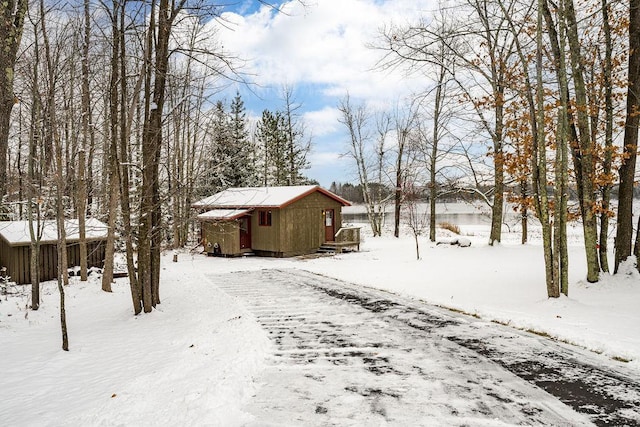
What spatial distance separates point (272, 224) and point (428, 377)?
566 inches

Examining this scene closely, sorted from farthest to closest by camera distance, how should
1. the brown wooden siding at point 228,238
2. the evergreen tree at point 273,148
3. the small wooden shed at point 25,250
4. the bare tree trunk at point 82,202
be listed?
the evergreen tree at point 273,148
the brown wooden siding at point 228,238
the small wooden shed at point 25,250
the bare tree trunk at point 82,202

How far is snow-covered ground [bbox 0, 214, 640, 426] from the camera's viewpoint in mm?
3889

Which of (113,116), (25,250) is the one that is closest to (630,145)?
(113,116)

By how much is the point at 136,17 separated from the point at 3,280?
902 cm

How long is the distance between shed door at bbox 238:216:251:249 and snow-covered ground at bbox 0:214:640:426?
6.22m

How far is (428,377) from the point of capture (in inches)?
166

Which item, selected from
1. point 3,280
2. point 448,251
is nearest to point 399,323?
point 448,251

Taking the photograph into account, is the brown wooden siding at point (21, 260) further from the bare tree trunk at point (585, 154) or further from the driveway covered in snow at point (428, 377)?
the bare tree trunk at point (585, 154)

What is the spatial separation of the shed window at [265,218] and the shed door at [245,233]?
71 centimetres

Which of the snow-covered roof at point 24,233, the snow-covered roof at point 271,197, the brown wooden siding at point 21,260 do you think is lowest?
the brown wooden siding at point 21,260

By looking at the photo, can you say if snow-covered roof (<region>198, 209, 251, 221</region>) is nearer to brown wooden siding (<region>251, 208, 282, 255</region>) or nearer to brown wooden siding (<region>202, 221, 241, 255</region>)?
brown wooden siding (<region>202, 221, 241, 255</region>)

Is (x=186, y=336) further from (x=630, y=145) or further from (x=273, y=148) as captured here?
(x=273, y=148)

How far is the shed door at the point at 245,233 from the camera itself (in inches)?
736

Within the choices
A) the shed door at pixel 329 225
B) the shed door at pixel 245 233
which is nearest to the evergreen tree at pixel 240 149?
the shed door at pixel 245 233
